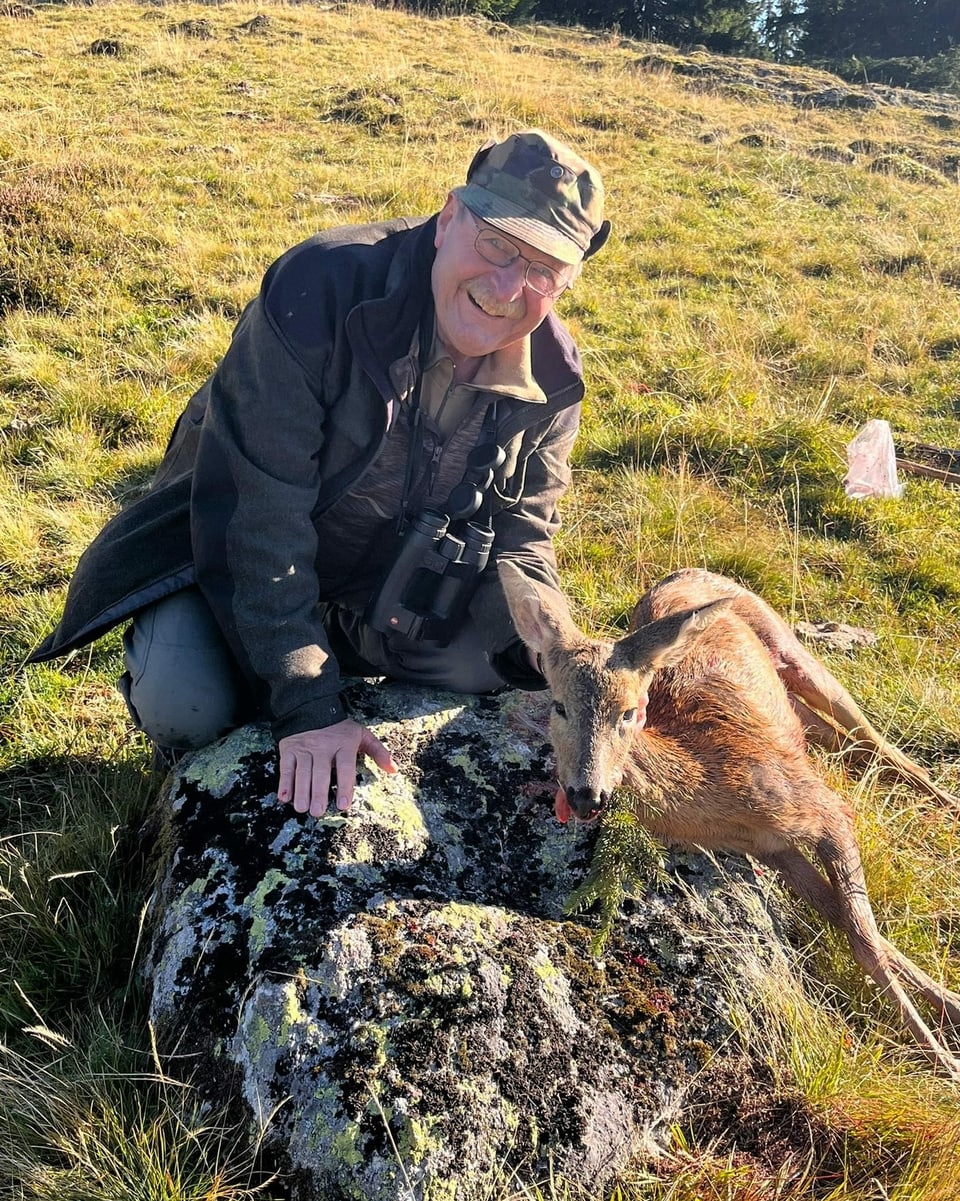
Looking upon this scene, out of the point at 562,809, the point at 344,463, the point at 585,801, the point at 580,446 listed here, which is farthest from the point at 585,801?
the point at 580,446

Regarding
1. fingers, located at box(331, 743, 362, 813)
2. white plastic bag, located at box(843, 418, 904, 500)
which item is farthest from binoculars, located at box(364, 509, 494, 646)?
white plastic bag, located at box(843, 418, 904, 500)

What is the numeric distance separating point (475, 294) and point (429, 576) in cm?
109

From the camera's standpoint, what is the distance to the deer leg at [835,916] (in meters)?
3.03

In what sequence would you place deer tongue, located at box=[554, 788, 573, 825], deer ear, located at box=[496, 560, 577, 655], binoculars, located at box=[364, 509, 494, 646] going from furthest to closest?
binoculars, located at box=[364, 509, 494, 646]
deer ear, located at box=[496, 560, 577, 655]
deer tongue, located at box=[554, 788, 573, 825]

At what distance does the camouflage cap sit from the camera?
119 inches

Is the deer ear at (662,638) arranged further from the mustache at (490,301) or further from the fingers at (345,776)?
the mustache at (490,301)

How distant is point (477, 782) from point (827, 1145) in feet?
4.90

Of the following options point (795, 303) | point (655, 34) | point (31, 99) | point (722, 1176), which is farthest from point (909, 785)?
point (655, 34)

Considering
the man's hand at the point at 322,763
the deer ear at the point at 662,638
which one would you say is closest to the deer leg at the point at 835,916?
the deer ear at the point at 662,638

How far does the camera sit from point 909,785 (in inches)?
158

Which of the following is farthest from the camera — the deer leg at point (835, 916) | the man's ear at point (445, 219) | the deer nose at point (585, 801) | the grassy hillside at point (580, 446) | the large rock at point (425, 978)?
the man's ear at point (445, 219)

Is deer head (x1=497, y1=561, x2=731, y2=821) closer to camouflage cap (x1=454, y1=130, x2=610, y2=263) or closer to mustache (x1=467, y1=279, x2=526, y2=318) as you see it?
mustache (x1=467, y1=279, x2=526, y2=318)

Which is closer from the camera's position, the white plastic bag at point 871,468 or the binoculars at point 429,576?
the binoculars at point 429,576

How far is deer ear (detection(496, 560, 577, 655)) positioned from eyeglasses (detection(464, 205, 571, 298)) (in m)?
1.02
